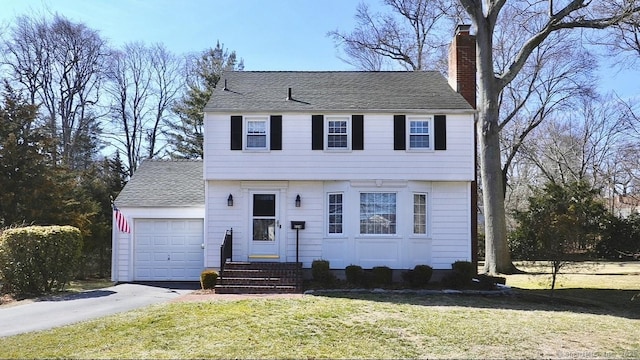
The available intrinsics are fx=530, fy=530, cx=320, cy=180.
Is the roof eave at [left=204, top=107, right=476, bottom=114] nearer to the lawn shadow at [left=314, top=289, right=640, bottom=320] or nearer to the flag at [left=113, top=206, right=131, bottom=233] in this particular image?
the flag at [left=113, top=206, right=131, bottom=233]

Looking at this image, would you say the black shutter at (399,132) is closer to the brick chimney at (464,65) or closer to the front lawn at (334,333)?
the brick chimney at (464,65)

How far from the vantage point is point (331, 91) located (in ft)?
59.1

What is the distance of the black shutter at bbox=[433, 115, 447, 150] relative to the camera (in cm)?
1647

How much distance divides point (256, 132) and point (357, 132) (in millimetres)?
3173

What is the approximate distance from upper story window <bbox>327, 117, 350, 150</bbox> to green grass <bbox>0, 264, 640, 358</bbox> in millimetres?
5561

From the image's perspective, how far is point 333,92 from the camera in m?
17.9

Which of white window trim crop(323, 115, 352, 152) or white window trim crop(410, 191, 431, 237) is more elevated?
white window trim crop(323, 115, 352, 152)

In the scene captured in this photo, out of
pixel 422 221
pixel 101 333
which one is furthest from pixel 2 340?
pixel 422 221

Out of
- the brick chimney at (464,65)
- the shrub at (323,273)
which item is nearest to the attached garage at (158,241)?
the shrub at (323,273)

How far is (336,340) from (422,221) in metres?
8.39

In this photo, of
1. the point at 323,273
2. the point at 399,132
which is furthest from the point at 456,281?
the point at 399,132

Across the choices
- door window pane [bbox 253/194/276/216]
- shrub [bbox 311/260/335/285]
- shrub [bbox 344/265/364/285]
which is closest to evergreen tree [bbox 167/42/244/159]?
door window pane [bbox 253/194/276/216]

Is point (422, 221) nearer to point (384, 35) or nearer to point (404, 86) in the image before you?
point (404, 86)

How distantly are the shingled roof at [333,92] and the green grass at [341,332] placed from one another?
21.8 ft
